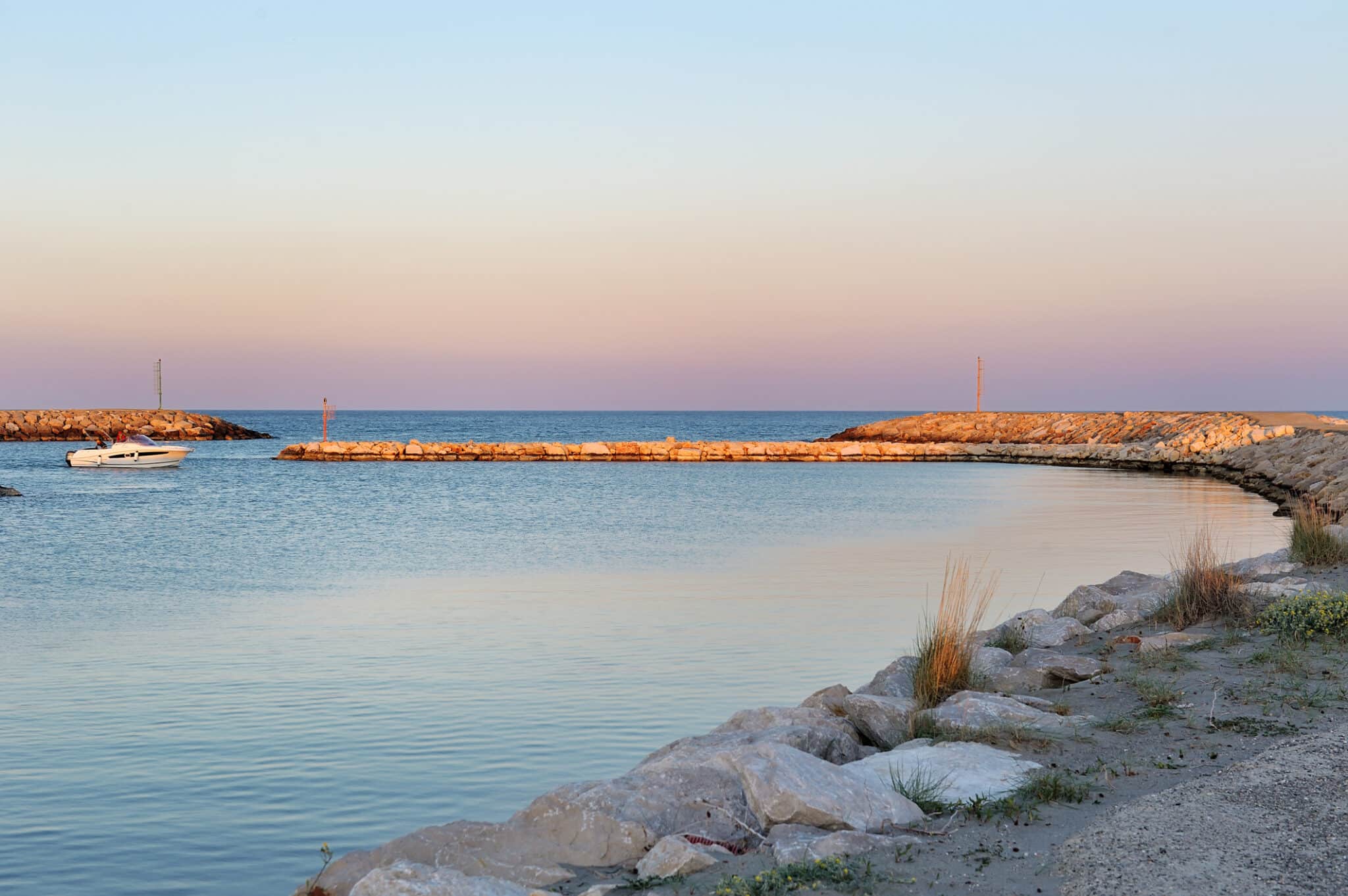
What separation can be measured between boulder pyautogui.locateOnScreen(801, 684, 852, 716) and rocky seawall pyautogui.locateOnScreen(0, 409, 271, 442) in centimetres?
7936

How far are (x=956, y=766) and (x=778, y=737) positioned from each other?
1.09 metres

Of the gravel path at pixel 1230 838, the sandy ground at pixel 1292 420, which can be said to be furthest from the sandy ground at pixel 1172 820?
the sandy ground at pixel 1292 420

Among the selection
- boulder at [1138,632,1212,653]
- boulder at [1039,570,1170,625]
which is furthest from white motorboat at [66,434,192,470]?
boulder at [1138,632,1212,653]

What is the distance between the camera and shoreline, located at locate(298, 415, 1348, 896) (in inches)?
178

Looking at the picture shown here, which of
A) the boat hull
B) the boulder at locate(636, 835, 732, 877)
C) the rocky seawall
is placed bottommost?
the boulder at locate(636, 835, 732, 877)

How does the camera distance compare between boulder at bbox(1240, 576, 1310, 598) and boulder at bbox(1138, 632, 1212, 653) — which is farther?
boulder at bbox(1240, 576, 1310, 598)

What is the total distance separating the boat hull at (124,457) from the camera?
45094 mm

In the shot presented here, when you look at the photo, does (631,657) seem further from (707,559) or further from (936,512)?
(936,512)

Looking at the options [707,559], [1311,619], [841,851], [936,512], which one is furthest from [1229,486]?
[841,851]

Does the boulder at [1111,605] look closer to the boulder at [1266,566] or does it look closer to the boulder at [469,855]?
the boulder at [1266,566]

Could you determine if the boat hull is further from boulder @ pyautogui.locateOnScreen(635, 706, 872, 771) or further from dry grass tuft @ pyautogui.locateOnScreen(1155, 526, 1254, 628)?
dry grass tuft @ pyautogui.locateOnScreen(1155, 526, 1254, 628)

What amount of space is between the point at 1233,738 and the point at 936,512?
69.9ft

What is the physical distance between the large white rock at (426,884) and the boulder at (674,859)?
0.50m

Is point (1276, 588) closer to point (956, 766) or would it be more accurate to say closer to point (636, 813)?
point (956, 766)
